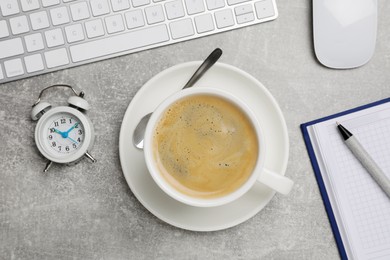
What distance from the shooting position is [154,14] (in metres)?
0.83

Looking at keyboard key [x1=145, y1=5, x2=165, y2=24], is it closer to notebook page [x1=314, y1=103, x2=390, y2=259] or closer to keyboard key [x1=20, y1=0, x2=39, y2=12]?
keyboard key [x1=20, y1=0, x2=39, y2=12]

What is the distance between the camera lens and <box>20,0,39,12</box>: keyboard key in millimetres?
817

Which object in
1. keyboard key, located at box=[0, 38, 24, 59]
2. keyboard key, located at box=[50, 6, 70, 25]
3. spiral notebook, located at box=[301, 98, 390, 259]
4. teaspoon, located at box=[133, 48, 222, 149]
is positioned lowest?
spiral notebook, located at box=[301, 98, 390, 259]

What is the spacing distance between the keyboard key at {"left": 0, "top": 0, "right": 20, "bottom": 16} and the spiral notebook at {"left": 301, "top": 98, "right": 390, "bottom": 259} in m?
0.56

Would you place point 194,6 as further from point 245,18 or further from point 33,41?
point 33,41

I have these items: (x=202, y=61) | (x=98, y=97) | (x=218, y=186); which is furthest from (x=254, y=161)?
(x=98, y=97)

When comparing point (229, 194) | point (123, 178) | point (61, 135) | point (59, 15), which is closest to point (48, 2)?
point (59, 15)

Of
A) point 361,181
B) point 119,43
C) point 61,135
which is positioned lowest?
point 361,181

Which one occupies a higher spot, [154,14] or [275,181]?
[154,14]

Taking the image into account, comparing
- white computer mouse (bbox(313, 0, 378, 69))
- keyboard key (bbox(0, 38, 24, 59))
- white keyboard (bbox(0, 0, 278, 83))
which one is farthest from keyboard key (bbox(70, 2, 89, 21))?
white computer mouse (bbox(313, 0, 378, 69))

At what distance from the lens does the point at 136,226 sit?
85cm

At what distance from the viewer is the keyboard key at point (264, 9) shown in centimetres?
84

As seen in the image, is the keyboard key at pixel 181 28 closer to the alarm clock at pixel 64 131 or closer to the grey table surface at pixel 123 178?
the grey table surface at pixel 123 178

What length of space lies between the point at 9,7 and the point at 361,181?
70 cm
